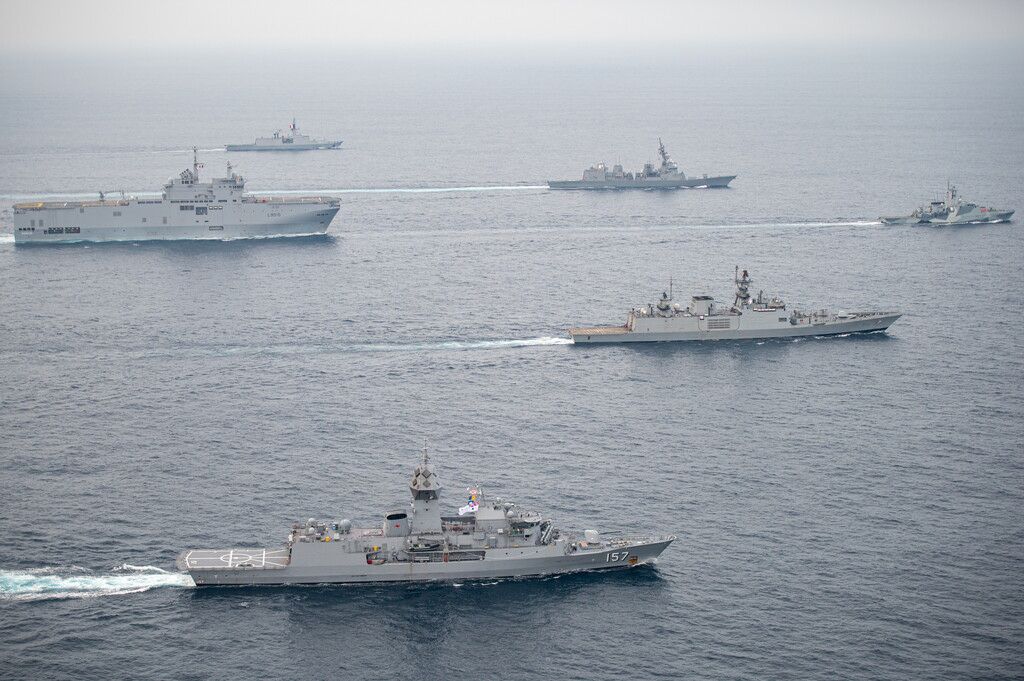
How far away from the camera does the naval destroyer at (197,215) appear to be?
17950 cm

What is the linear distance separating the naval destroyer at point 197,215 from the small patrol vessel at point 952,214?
87200 millimetres

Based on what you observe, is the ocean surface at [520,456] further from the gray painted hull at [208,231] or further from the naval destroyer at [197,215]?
the naval destroyer at [197,215]

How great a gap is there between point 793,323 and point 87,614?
8125cm

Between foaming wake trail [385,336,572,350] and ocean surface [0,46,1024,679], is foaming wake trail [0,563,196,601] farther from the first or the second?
foaming wake trail [385,336,572,350]

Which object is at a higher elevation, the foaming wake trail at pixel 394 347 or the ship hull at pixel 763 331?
the ship hull at pixel 763 331

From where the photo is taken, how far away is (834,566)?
78.9 meters

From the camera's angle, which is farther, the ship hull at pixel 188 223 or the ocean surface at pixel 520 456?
the ship hull at pixel 188 223

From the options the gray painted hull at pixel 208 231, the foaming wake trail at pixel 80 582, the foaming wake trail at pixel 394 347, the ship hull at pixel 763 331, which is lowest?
the foaming wake trail at pixel 80 582

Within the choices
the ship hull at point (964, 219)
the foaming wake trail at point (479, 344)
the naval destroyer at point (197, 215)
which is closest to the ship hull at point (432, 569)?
the foaming wake trail at point (479, 344)

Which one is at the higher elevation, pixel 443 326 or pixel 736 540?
pixel 443 326

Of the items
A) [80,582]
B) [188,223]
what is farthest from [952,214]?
[80,582]

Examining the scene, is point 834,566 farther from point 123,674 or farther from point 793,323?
point 793,323

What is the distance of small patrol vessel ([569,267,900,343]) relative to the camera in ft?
420

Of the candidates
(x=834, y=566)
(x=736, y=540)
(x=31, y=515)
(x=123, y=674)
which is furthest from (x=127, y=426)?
(x=834, y=566)
